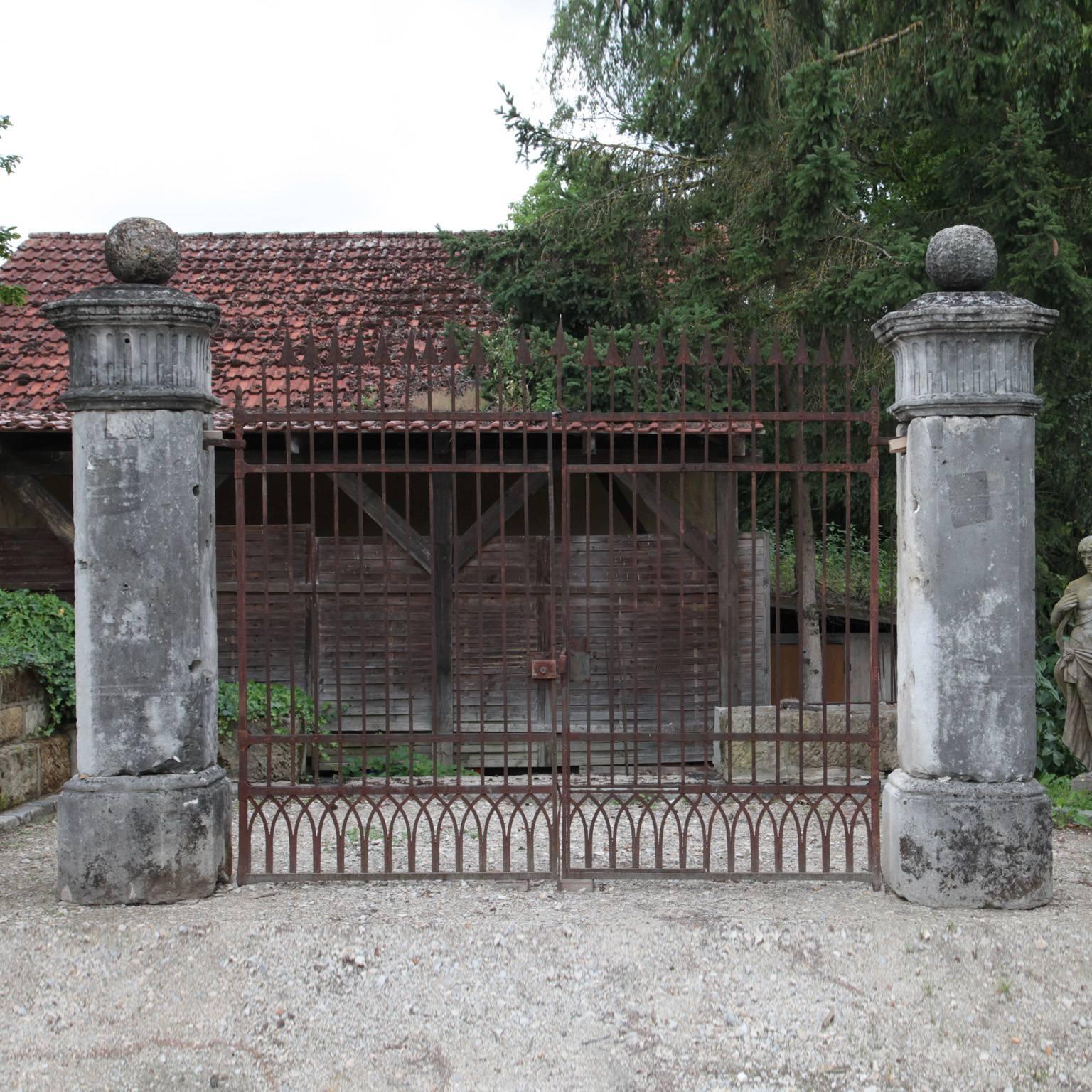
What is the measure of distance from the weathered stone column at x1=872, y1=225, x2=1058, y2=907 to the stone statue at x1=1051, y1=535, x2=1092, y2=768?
301 centimetres

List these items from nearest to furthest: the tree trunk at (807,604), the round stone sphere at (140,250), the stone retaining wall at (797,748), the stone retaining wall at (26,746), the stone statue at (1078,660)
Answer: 1. the round stone sphere at (140,250)
2. the stone retaining wall at (26,746)
3. the stone statue at (1078,660)
4. the stone retaining wall at (797,748)
5. the tree trunk at (807,604)

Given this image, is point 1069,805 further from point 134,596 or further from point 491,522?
point 134,596

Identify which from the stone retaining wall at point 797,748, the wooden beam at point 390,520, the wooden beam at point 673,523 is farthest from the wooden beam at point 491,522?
the stone retaining wall at point 797,748

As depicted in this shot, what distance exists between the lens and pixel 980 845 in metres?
4.70

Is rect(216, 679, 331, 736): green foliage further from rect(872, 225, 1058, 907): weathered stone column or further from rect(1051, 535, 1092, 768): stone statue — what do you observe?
rect(1051, 535, 1092, 768): stone statue

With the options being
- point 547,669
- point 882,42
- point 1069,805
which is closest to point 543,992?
point 547,669

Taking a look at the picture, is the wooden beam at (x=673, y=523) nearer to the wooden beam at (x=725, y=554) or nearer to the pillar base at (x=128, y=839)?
the wooden beam at (x=725, y=554)

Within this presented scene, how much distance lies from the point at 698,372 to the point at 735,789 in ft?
17.1

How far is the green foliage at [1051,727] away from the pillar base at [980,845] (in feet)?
13.8

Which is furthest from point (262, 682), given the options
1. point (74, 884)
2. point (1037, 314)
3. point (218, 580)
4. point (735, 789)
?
point (1037, 314)

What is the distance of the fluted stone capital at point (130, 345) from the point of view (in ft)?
15.5

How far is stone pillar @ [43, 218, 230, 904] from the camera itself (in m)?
4.74

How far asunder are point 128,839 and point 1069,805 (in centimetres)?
559

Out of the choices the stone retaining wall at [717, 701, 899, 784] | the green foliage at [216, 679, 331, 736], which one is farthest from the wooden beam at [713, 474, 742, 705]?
the green foliage at [216, 679, 331, 736]
